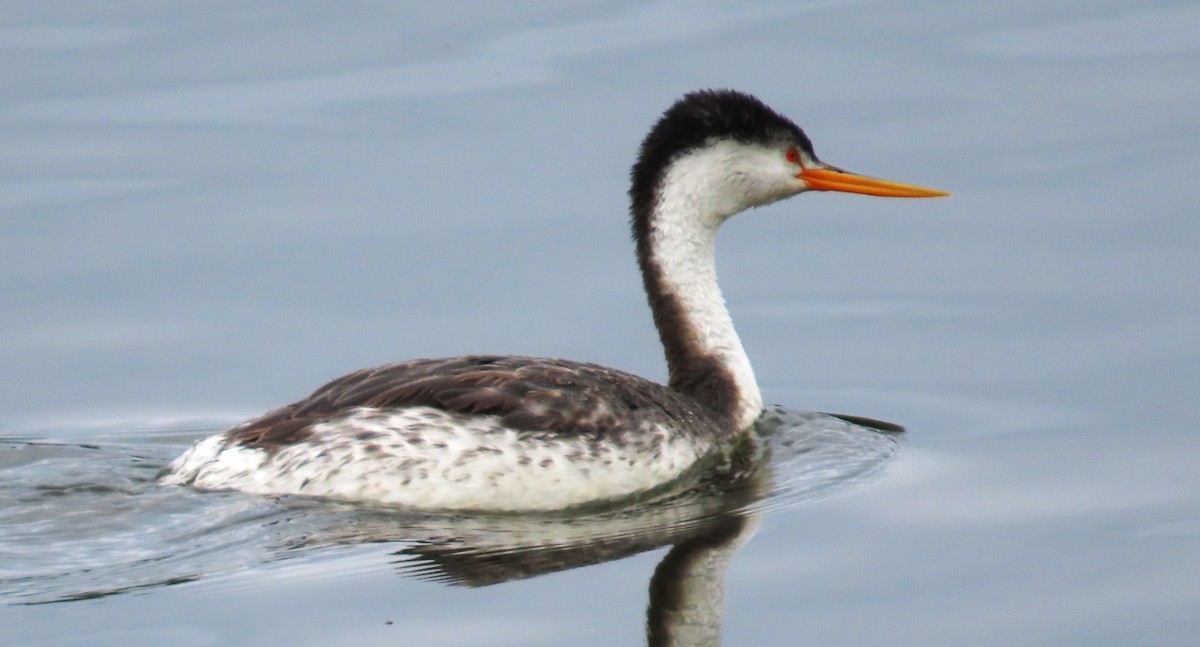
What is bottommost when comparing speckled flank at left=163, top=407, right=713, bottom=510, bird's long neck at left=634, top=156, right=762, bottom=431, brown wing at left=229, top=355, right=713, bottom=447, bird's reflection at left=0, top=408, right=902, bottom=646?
bird's reflection at left=0, top=408, right=902, bottom=646

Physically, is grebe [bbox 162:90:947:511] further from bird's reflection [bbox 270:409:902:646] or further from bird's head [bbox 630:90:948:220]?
bird's reflection [bbox 270:409:902:646]

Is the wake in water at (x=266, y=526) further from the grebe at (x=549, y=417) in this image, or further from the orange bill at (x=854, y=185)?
the orange bill at (x=854, y=185)

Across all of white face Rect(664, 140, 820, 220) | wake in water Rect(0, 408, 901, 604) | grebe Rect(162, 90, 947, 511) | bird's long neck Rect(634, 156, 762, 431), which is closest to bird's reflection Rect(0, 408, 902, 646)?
wake in water Rect(0, 408, 901, 604)

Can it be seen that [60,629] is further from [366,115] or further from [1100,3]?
[1100,3]

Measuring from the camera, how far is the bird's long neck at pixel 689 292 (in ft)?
35.0

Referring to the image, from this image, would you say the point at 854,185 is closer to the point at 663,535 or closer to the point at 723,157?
the point at 723,157

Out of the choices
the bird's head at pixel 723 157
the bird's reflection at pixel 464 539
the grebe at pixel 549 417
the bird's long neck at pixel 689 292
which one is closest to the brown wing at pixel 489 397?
the grebe at pixel 549 417

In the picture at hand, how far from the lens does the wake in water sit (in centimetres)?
860

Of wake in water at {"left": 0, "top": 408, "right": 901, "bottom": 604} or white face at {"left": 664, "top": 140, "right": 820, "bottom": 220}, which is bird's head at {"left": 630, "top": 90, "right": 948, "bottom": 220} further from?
wake in water at {"left": 0, "top": 408, "right": 901, "bottom": 604}

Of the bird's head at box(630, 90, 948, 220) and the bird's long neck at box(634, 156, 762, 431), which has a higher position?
the bird's head at box(630, 90, 948, 220)

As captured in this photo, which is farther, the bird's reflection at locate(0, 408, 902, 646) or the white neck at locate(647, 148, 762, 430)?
the white neck at locate(647, 148, 762, 430)

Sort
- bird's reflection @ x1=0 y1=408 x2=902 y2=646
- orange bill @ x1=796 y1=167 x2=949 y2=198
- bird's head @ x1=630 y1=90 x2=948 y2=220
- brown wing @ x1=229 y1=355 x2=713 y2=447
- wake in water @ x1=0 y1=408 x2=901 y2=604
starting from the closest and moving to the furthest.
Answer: bird's reflection @ x1=0 y1=408 x2=902 y2=646
wake in water @ x1=0 y1=408 x2=901 y2=604
brown wing @ x1=229 y1=355 x2=713 y2=447
bird's head @ x1=630 y1=90 x2=948 y2=220
orange bill @ x1=796 y1=167 x2=949 y2=198

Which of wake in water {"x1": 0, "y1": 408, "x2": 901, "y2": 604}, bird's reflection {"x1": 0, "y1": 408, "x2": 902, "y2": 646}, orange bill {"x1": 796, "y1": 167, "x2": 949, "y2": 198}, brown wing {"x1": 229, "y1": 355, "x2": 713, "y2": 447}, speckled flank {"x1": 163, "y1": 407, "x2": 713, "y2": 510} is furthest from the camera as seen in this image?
orange bill {"x1": 796, "y1": 167, "x2": 949, "y2": 198}

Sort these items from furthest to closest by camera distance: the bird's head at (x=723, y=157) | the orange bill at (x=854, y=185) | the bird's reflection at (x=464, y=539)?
the orange bill at (x=854, y=185) < the bird's head at (x=723, y=157) < the bird's reflection at (x=464, y=539)
